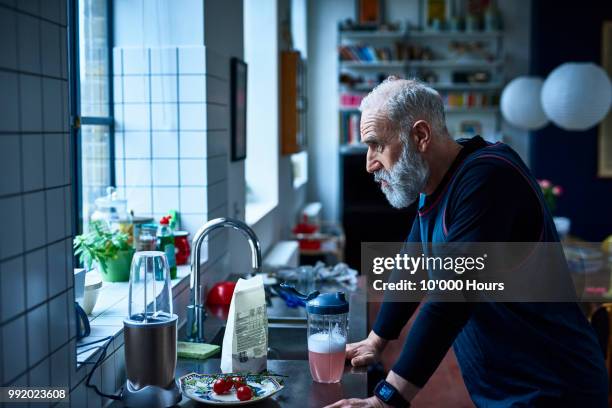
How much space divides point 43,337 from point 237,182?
7.28ft

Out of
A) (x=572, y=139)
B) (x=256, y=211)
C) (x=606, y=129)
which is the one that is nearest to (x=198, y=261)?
(x=256, y=211)

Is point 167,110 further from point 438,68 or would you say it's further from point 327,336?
point 438,68

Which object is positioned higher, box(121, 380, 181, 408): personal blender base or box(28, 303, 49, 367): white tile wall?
box(28, 303, 49, 367): white tile wall

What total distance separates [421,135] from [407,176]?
0.10 meters

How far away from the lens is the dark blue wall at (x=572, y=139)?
25.4 ft

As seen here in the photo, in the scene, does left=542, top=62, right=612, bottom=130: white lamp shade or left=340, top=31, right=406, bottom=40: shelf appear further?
left=340, top=31, right=406, bottom=40: shelf

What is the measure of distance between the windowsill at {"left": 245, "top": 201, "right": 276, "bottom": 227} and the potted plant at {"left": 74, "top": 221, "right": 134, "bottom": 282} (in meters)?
1.55

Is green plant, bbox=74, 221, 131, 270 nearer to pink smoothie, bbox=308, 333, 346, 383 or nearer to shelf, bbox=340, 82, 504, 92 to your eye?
pink smoothie, bbox=308, 333, 346, 383

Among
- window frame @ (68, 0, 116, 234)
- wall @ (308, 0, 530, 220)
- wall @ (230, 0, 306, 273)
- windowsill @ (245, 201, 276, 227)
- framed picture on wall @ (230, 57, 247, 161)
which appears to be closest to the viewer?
window frame @ (68, 0, 116, 234)

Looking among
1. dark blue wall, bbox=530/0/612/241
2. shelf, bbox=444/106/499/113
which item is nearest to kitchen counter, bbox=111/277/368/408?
shelf, bbox=444/106/499/113

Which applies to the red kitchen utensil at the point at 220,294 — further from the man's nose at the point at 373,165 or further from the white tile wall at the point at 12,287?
the white tile wall at the point at 12,287

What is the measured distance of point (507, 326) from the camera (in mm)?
1671

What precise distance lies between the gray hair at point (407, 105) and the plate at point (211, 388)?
65 cm

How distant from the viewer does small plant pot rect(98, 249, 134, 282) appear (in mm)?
2413
